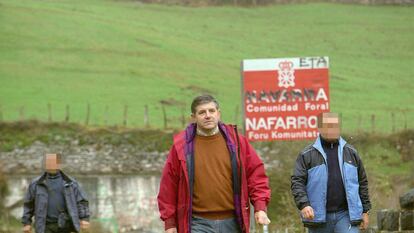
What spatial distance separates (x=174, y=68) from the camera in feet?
174

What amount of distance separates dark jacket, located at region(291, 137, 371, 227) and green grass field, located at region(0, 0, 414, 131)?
31.0m

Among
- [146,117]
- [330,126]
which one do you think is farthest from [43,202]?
[146,117]

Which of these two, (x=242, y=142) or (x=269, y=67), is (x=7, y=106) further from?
(x=242, y=142)

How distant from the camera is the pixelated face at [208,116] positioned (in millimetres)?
9977

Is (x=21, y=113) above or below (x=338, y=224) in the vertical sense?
above

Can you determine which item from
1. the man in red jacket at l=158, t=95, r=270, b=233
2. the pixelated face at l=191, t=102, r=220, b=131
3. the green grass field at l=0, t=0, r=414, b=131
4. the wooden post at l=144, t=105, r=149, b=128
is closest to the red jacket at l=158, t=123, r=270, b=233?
the man in red jacket at l=158, t=95, r=270, b=233

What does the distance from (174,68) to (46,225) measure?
38862 mm

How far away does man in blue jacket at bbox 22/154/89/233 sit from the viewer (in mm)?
14367

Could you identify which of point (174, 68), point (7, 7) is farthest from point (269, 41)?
point (7, 7)

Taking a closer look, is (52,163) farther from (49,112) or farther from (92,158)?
(49,112)

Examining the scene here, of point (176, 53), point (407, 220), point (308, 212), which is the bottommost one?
point (407, 220)

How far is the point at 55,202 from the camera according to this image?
14.5 meters

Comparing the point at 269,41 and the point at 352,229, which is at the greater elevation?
the point at 269,41

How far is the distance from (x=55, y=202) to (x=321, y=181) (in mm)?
4721
